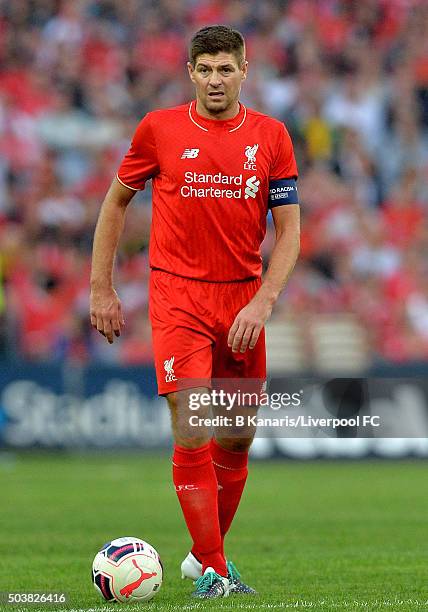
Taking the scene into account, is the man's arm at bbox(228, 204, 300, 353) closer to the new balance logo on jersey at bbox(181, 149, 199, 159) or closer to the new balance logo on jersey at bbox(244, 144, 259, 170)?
the new balance logo on jersey at bbox(244, 144, 259, 170)

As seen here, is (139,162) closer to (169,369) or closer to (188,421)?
(169,369)

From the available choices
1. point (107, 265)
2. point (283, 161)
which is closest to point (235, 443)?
point (107, 265)

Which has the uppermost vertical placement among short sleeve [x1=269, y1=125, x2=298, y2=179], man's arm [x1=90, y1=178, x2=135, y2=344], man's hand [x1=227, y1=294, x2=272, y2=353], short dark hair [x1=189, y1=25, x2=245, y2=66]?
short dark hair [x1=189, y1=25, x2=245, y2=66]

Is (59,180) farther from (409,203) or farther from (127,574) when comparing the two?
(127,574)

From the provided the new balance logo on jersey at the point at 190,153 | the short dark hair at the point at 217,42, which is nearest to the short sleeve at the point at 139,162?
the new balance logo on jersey at the point at 190,153

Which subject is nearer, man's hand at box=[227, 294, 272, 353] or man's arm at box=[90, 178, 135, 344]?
man's hand at box=[227, 294, 272, 353]

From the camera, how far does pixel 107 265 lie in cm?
620

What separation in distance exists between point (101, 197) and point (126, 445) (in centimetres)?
328

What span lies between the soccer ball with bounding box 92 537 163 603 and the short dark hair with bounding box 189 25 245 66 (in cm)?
227

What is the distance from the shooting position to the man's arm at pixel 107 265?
6168 mm

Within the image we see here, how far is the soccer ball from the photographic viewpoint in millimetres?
5770

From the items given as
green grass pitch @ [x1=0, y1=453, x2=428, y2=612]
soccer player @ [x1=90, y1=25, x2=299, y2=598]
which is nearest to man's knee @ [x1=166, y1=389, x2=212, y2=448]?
soccer player @ [x1=90, y1=25, x2=299, y2=598]

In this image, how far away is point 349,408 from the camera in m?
14.4

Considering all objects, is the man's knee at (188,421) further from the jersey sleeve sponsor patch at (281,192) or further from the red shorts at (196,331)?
the jersey sleeve sponsor patch at (281,192)
